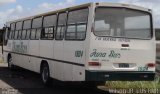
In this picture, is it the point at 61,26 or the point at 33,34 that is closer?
the point at 61,26

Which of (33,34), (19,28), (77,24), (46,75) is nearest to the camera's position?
(77,24)

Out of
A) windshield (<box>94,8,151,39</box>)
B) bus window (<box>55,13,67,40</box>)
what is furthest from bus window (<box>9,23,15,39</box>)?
windshield (<box>94,8,151,39</box>)

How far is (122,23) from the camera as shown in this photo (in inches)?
490

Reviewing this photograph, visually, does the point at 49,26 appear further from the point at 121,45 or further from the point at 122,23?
the point at 121,45

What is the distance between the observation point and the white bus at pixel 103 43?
11750 mm

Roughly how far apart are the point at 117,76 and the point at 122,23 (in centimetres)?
164

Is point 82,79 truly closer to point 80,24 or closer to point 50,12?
point 80,24

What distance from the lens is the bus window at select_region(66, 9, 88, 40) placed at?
12.1 metres

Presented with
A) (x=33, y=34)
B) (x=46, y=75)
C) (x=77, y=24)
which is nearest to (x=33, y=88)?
(x=46, y=75)

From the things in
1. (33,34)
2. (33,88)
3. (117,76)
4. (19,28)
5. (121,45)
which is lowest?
(33,88)

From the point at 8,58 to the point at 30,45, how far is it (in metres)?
5.13

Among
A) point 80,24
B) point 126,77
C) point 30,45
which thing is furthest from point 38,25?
point 126,77

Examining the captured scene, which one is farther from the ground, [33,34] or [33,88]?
[33,34]

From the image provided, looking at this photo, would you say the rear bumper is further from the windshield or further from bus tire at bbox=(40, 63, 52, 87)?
bus tire at bbox=(40, 63, 52, 87)
